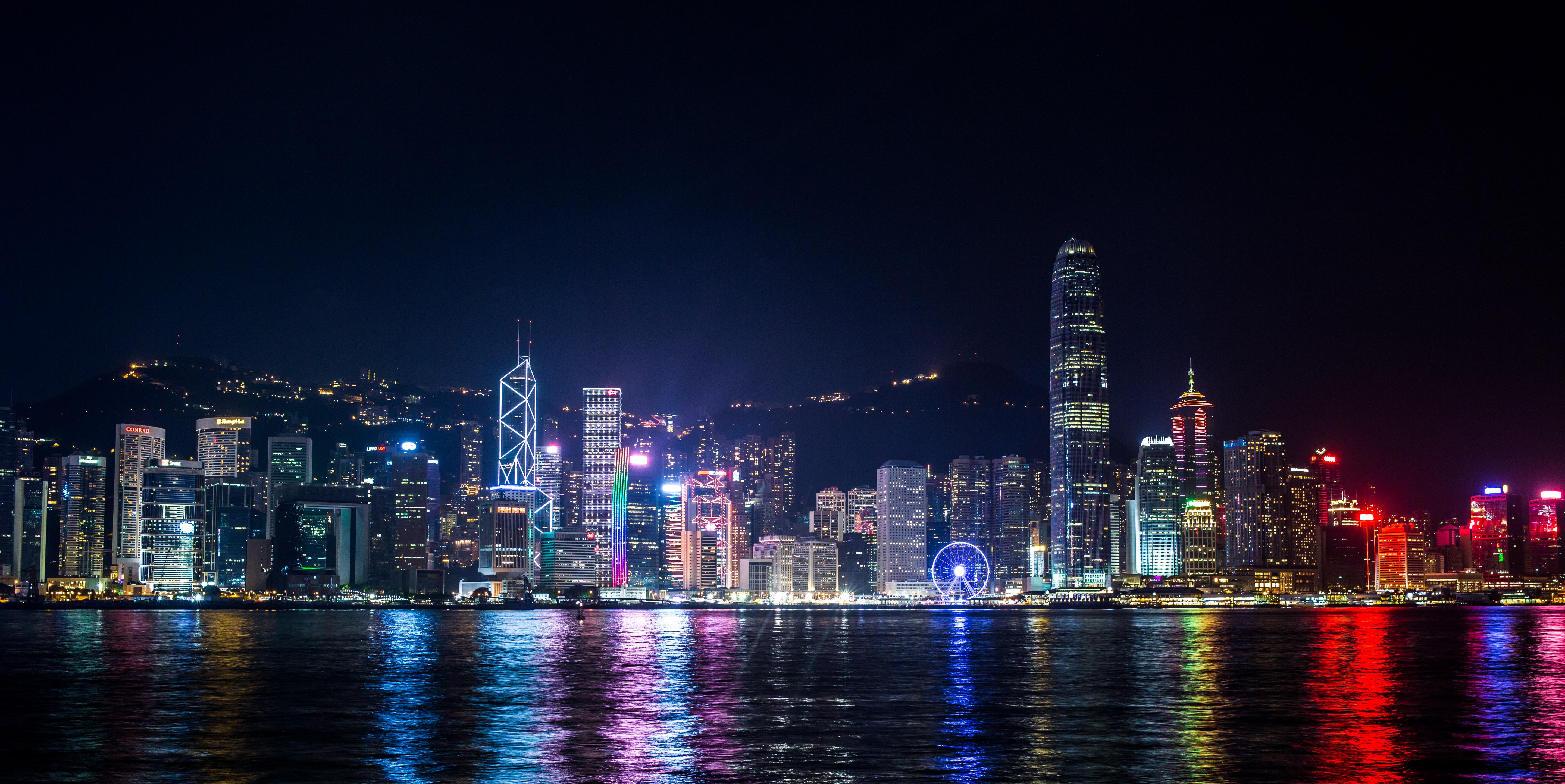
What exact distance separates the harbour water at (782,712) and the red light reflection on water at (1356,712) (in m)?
0.22

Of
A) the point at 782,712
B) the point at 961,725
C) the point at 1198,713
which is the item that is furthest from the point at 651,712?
the point at 1198,713

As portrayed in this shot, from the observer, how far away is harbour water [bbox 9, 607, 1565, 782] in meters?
38.8

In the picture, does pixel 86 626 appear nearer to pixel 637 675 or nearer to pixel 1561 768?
pixel 637 675

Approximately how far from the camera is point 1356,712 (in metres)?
54.7

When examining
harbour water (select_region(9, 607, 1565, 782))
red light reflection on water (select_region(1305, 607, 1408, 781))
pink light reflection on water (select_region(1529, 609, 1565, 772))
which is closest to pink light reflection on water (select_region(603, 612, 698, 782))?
harbour water (select_region(9, 607, 1565, 782))

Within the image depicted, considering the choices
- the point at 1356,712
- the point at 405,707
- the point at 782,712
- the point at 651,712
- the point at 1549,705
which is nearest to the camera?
the point at 651,712

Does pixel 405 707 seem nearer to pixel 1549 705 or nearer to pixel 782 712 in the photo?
pixel 782 712

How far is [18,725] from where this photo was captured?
5088cm

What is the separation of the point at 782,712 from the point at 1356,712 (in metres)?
22.6

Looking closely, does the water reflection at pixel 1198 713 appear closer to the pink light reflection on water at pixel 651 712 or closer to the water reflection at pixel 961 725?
the water reflection at pixel 961 725

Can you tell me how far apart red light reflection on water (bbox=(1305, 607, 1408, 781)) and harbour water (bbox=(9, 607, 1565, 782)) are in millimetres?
218

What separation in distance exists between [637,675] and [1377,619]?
14865 cm

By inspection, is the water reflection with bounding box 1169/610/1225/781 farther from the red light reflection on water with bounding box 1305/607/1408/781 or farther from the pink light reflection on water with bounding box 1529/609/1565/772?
the pink light reflection on water with bounding box 1529/609/1565/772

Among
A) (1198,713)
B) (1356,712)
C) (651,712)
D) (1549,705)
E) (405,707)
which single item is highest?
(651,712)
